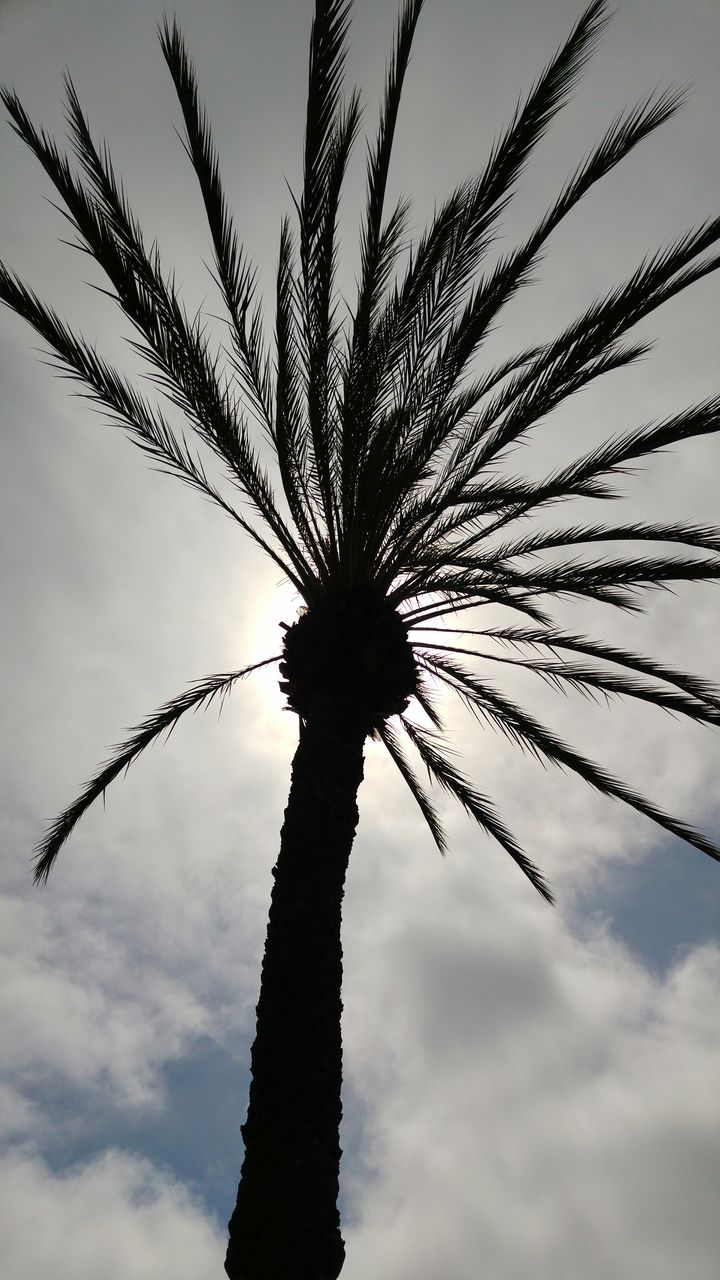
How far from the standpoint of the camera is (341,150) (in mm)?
6133

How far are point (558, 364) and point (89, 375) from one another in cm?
349

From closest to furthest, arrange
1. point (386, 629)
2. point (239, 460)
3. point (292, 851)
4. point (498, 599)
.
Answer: point (292, 851), point (386, 629), point (239, 460), point (498, 599)

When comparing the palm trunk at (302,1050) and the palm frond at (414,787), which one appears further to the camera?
the palm frond at (414,787)

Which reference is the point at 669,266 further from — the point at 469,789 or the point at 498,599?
the point at 469,789

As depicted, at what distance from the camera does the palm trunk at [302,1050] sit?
368 centimetres

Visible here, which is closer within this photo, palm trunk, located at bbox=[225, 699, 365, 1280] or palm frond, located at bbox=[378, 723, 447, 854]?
palm trunk, located at bbox=[225, 699, 365, 1280]

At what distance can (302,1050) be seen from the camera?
417 centimetres

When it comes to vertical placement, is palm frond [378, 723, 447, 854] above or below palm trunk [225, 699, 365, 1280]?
above

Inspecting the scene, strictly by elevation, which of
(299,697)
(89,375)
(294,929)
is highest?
(89,375)

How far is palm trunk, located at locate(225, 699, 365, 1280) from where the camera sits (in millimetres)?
3682

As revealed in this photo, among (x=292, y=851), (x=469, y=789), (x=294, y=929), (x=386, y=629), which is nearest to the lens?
(x=294, y=929)

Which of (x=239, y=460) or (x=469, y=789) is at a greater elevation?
(x=239, y=460)

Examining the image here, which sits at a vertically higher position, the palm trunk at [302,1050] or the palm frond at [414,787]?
the palm frond at [414,787]

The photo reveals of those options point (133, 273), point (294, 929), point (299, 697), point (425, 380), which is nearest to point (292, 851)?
point (294, 929)
